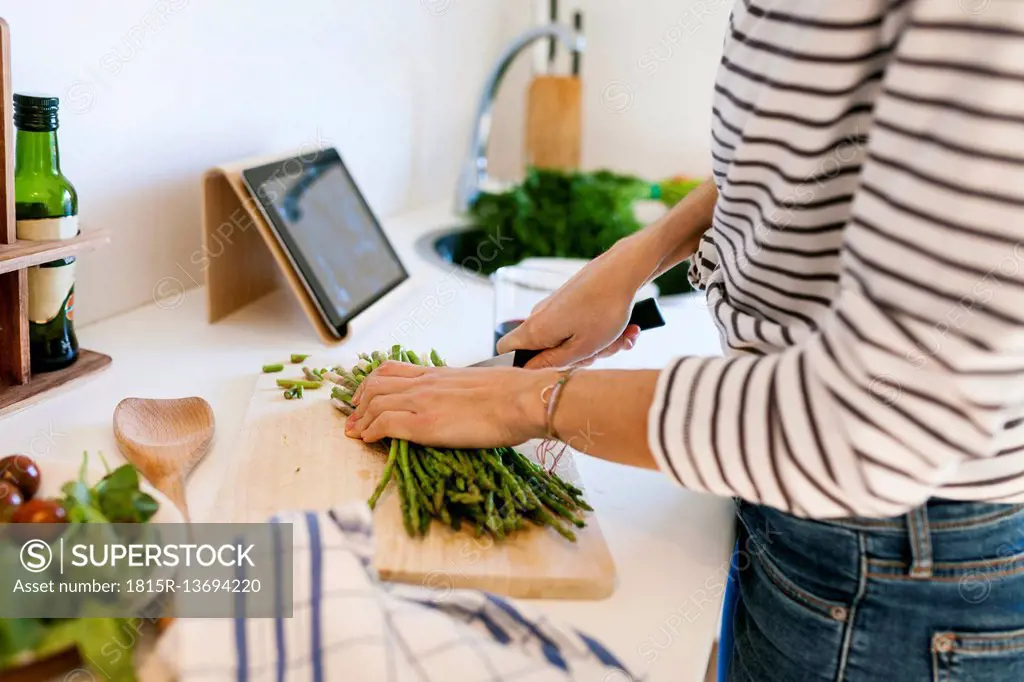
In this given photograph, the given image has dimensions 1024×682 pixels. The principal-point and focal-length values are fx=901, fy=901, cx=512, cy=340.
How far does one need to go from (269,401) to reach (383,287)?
0.46 m

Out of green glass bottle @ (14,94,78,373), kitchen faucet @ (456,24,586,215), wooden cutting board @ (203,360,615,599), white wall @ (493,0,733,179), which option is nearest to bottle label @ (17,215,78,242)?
green glass bottle @ (14,94,78,373)

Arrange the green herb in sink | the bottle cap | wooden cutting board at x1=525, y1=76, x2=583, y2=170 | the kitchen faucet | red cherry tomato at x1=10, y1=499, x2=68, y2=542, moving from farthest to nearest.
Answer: wooden cutting board at x1=525, y1=76, x2=583, y2=170 → the kitchen faucet → the green herb in sink → the bottle cap → red cherry tomato at x1=10, y1=499, x2=68, y2=542

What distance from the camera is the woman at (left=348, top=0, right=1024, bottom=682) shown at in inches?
20.7

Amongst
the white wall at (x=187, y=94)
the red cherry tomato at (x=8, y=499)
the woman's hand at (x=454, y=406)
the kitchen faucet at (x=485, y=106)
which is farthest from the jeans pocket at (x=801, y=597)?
the kitchen faucet at (x=485, y=106)

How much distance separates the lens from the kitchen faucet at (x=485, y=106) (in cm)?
199

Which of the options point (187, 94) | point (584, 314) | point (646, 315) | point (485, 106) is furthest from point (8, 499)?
point (485, 106)

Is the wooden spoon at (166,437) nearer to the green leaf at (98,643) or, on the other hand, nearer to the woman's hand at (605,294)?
the green leaf at (98,643)

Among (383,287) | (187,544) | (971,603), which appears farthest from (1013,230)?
(383,287)

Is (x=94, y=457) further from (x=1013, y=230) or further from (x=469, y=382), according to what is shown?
(x=1013, y=230)

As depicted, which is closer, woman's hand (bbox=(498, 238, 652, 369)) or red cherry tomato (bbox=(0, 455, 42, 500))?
red cherry tomato (bbox=(0, 455, 42, 500))

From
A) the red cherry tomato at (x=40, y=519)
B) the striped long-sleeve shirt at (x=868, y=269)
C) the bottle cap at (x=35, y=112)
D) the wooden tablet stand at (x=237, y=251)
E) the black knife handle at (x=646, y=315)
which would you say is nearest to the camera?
the striped long-sleeve shirt at (x=868, y=269)

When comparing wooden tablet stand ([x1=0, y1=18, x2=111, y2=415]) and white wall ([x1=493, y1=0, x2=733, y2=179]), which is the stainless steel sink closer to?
white wall ([x1=493, y1=0, x2=733, y2=179])

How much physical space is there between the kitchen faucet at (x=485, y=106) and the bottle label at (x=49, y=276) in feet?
3.73

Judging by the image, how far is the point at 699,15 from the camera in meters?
2.36
